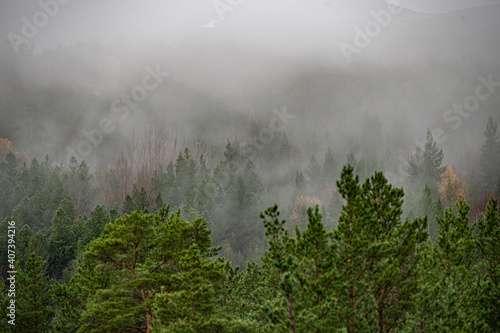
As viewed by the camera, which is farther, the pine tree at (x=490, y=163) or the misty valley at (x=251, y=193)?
the pine tree at (x=490, y=163)

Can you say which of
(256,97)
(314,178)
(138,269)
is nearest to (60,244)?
(138,269)

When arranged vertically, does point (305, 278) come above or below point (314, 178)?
below

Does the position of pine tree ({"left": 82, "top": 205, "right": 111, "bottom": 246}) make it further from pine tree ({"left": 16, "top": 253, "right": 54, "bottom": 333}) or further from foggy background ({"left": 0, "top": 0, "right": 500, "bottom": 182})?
foggy background ({"left": 0, "top": 0, "right": 500, "bottom": 182})

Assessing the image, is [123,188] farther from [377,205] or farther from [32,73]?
[32,73]

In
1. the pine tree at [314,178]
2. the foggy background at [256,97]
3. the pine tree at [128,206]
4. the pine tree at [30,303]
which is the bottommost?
the pine tree at [30,303]

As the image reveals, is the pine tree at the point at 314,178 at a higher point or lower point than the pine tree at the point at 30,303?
higher

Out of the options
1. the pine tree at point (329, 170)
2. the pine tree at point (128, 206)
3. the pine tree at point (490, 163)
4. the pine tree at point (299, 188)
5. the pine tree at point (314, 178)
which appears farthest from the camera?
the pine tree at point (329, 170)

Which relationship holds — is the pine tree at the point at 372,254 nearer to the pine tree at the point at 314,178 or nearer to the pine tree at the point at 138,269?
the pine tree at the point at 138,269

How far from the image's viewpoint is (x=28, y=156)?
11519cm

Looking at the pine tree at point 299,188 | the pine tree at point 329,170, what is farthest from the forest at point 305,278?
the pine tree at point 329,170

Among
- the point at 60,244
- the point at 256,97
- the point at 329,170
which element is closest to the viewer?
the point at 60,244

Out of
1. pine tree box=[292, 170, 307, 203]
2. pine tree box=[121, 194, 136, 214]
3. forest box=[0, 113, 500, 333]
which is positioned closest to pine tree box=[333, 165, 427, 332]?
forest box=[0, 113, 500, 333]

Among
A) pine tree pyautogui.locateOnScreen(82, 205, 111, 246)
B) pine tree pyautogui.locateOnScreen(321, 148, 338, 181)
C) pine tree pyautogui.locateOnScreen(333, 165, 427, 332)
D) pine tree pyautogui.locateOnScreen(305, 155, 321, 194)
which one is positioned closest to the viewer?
pine tree pyautogui.locateOnScreen(333, 165, 427, 332)

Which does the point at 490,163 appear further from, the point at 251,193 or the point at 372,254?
the point at 372,254
